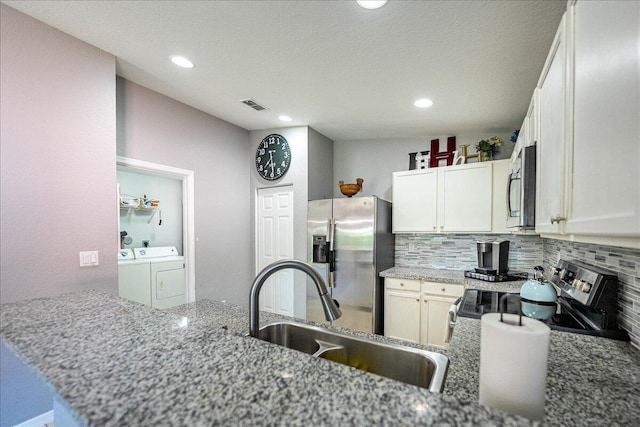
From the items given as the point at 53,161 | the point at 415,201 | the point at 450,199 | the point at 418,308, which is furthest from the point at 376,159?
the point at 53,161

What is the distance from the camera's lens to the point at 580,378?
0.86 metres

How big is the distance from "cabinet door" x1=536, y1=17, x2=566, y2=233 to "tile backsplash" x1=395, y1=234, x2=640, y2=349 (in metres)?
0.28

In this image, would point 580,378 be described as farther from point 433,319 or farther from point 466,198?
point 466,198

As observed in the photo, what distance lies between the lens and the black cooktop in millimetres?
1192

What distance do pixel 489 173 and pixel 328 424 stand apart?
10.5ft

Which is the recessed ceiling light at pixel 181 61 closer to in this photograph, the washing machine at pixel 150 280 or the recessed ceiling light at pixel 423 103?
the recessed ceiling light at pixel 423 103

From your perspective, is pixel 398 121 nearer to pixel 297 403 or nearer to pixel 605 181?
pixel 605 181

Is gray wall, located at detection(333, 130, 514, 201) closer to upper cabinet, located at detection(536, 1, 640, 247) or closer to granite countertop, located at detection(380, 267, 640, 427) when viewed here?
upper cabinet, located at detection(536, 1, 640, 247)

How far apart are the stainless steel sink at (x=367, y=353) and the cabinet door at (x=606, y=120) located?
1.96 feet

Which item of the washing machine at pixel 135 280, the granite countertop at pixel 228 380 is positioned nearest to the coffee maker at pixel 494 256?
the granite countertop at pixel 228 380

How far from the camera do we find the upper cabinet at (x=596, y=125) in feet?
1.97

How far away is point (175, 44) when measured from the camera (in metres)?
1.97

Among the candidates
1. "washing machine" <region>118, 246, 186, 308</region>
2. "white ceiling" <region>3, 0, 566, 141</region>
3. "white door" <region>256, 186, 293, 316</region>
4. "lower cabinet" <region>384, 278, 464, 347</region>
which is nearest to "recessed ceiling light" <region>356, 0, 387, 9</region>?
"white ceiling" <region>3, 0, 566, 141</region>

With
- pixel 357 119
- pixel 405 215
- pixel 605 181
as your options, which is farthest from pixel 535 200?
pixel 357 119
